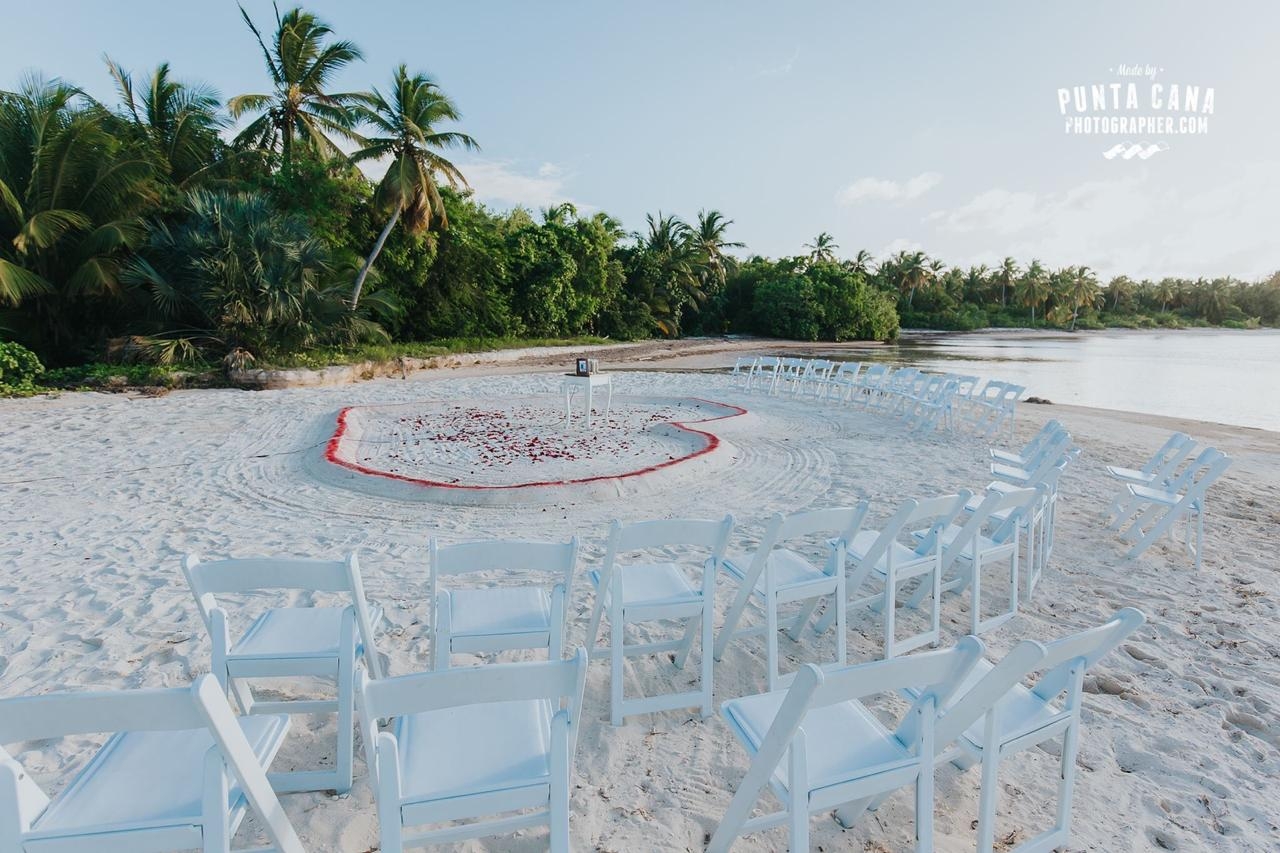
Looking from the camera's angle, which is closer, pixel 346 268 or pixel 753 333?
pixel 346 268

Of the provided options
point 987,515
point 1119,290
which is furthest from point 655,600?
point 1119,290

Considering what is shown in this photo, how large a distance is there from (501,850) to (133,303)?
1950cm

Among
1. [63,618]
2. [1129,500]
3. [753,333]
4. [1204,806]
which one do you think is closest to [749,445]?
[1129,500]

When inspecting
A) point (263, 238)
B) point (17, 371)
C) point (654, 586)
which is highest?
point (263, 238)

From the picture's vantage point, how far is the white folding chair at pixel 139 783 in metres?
1.39

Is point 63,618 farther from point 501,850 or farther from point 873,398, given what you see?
point 873,398

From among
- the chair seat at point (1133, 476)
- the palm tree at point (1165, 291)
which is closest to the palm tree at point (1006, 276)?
the palm tree at point (1165, 291)

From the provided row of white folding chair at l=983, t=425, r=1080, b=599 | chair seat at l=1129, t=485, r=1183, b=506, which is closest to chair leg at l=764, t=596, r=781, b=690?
row of white folding chair at l=983, t=425, r=1080, b=599

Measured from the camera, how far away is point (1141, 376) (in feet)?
80.9

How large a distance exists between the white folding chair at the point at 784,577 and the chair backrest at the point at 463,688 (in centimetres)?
143

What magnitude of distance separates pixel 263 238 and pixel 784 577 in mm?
16034

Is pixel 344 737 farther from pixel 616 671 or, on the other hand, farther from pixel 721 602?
pixel 721 602

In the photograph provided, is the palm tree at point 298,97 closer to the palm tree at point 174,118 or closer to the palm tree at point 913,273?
the palm tree at point 174,118

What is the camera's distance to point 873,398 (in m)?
12.6
